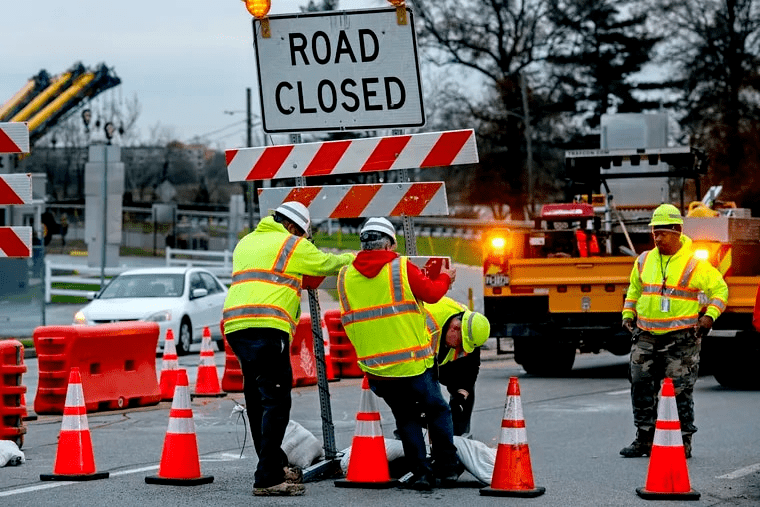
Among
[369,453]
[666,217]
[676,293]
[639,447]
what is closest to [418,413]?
[369,453]

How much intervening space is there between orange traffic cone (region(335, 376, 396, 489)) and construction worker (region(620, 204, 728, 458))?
2.60 meters

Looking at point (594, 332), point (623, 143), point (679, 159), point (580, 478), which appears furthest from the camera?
point (623, 143)

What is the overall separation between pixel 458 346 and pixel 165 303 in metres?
13.4

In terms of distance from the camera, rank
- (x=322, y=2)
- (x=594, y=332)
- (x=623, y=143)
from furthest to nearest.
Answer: (x=322, y=2)
(x=623, y=143)
(x=594, y=332)

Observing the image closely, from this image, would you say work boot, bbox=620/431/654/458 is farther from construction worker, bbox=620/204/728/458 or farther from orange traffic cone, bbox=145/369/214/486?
orange traffic cone, bbox=145/369/214/486

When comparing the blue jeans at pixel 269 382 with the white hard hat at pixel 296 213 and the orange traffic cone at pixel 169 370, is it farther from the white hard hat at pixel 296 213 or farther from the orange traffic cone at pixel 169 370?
the orange traffic cone at pixel 169 370

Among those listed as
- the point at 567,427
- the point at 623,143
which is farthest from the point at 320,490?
the point at 623,143

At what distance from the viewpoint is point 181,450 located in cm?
927

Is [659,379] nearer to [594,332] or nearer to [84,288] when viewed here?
[594,332]

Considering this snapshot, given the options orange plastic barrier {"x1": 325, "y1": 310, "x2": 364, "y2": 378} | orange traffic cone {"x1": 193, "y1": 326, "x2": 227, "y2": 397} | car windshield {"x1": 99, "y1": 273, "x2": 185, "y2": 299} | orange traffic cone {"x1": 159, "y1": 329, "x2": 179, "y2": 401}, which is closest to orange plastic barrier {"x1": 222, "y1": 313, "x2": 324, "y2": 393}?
orange traffic cone {"x1": 193, "y1": 326, "x2": 227, "y2": 397}

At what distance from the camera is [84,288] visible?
40.8 metres

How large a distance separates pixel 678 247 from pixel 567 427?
8.80ft

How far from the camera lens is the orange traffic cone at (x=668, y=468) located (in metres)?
8.75

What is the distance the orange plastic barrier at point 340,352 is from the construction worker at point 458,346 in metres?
8.15
